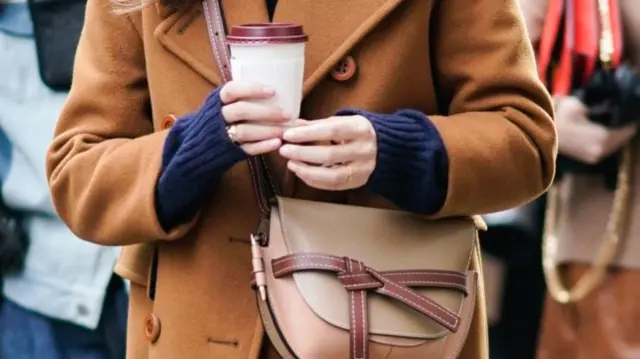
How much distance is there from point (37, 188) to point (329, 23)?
1.35 meters

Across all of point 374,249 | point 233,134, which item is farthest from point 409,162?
point 233,134

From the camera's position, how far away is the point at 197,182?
5.02 feet

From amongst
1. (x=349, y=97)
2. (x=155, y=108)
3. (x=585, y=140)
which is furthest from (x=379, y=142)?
(x=585, y=140)

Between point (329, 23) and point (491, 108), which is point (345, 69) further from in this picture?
point (491, 108)

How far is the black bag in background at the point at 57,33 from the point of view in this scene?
2695 millimetres

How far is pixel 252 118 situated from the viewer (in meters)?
1.41

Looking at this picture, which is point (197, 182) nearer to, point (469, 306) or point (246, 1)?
point (246, 1)

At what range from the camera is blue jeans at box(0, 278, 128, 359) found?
2.80m

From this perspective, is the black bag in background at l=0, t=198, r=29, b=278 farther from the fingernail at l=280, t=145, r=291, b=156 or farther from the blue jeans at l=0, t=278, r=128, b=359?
the fingernail at l=280, t=145, r=291, b=156

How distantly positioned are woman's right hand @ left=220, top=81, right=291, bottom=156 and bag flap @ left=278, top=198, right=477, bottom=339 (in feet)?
0.38

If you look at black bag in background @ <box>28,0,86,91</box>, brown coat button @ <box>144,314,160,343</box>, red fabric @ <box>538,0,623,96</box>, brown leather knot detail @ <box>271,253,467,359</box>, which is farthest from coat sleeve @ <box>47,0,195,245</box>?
red fabric @ <box>538,0,623,96</box>

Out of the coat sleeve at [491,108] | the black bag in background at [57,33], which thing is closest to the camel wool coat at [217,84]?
the coat sleeve at [491,108]

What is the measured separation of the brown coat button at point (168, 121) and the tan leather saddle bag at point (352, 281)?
0.36 feet

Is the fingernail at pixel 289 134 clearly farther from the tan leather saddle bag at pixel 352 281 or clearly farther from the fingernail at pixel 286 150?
the tan leather saddle bag at pixel 352 281
